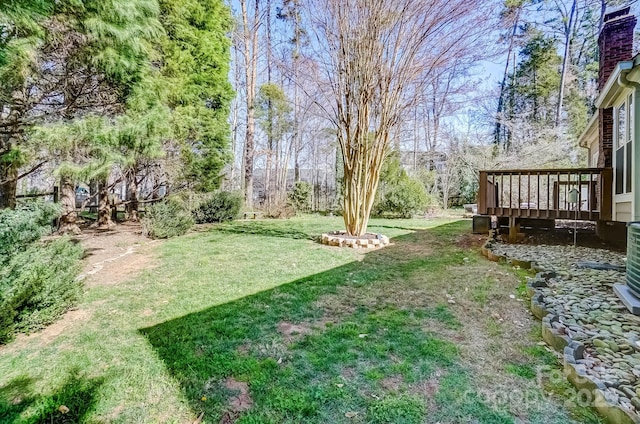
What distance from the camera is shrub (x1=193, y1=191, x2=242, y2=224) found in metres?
10.5

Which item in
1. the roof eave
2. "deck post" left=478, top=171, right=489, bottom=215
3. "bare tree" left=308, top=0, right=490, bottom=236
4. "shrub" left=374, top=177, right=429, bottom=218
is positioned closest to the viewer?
the roof eave

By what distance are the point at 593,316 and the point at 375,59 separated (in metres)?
5.36

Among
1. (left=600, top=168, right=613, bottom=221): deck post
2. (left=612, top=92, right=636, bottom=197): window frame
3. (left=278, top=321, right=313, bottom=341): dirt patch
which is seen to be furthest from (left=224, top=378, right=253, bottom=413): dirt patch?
(left=600, top=168, right=613, bottom=221): deck post

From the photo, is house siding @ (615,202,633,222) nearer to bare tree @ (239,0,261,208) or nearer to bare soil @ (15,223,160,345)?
bare soil @ (15,223,160,345)

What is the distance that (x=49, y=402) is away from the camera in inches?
77.8

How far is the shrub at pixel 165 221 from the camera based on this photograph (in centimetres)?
758

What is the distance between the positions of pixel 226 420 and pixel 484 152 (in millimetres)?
16701

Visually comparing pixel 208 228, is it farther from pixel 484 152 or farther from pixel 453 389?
pixel 484 152

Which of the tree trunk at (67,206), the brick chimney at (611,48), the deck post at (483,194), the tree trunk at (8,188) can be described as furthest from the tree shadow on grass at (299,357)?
the brick chimney at (611,48)

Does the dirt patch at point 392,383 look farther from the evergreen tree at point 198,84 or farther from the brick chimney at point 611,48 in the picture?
the brick chimney at point 611,48

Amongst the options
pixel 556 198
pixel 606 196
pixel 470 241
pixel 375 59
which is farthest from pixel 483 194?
pixel 375 59

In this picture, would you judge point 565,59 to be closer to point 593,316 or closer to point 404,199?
point 404,199

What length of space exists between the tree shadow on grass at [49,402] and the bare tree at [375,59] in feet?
17.6

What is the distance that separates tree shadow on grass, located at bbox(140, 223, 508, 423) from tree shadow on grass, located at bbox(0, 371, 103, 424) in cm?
48
